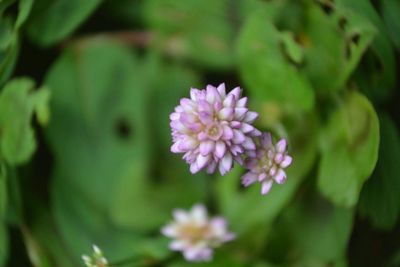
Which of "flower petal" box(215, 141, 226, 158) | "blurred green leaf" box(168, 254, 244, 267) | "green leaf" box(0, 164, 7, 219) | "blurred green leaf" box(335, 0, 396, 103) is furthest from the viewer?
"blurred green leaf" box(168, 254, 244, 267)

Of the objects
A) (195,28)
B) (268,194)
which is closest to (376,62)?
(268,194)

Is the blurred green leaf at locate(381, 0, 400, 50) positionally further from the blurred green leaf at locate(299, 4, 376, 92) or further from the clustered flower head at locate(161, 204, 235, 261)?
the clustered flower head at locate(161, 204, 235, 261)

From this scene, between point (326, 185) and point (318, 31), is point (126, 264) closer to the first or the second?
point (326, 185)

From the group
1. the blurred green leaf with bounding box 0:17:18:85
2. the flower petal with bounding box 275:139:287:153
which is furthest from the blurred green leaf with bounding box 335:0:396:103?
the blurred green leaf with bounding box 0:17:18:85

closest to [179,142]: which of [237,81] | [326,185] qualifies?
[326,185]

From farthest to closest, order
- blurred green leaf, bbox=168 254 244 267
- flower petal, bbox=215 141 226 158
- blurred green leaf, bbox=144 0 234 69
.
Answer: blurred green leaf, bbox=144 0 234 69 < blurred green leaf, bbox=168 254 244 267 < flower petal, bbox=215 141 226 158

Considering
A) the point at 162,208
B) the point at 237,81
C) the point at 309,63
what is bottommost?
the point at 162,208

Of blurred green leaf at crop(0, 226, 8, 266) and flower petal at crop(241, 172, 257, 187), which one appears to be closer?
flower petal at crop(241, 172, 257, 187)
